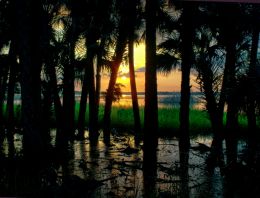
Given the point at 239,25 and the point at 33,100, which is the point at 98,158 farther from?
the point at 239,25

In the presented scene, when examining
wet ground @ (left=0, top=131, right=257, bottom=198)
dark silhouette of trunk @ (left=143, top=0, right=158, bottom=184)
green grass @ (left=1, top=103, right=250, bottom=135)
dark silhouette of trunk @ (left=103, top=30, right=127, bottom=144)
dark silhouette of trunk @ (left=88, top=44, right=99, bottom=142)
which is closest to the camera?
wet ground @ (left=0, top=131, right=257, bottom=198)

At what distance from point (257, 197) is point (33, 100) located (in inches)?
152

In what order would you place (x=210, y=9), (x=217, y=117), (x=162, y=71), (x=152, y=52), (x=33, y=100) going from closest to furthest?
(x=217, y=117)
(x=33, y=100)
(x=152, y=52)
(x=210, y=9)
(x=162, y=71)

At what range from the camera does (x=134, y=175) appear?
8.28m

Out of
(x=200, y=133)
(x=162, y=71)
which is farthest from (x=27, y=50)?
(x=200, y=133)

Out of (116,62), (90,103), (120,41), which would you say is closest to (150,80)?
(120,41)

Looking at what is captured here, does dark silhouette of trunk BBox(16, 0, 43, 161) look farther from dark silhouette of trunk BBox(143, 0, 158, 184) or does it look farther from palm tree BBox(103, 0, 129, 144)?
palm tree BBox(103, 0, 129, 144)

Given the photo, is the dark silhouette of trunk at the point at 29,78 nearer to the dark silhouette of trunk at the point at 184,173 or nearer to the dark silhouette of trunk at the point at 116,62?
the dark silhouette of trunk at the point at 184,173

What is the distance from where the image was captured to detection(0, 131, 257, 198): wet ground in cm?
668

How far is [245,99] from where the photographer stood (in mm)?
5785

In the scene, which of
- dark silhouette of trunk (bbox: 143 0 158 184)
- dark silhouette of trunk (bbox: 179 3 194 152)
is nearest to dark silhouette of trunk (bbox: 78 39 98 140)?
dark silhouette of trunk (bbox: 179 3 194 152)

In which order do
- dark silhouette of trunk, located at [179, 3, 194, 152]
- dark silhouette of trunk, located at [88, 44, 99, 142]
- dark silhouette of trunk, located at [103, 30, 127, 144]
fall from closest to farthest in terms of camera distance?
dark silhouette of trunk, located at [179, 3, 194, 152] → dark silhouette of trunk, located at [88, 44, 99, 142] → dark silhouette of trunk, located at [103, 30, 127, 144]

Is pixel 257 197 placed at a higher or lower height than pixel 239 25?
lower

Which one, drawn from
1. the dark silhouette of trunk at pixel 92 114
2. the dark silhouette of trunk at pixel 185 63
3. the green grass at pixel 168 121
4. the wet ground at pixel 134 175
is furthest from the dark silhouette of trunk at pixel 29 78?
the green grass at pixel 168 121
